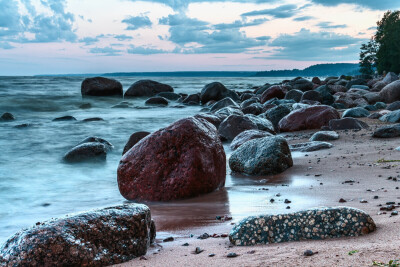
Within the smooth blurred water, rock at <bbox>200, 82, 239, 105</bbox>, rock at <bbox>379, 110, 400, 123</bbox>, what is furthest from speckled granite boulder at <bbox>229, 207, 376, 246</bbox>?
rock at <bbox>200, 82, 239, 105</bbox>

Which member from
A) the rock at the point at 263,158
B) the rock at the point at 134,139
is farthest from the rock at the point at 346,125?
the rock at the point at 134,139

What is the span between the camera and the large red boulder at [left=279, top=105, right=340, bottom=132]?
1004 centimetres

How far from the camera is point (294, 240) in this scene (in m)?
2.67

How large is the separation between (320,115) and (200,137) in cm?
570

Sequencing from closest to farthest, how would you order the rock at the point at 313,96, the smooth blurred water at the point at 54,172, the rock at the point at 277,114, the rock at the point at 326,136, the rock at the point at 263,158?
the smooth blurred water at the point at 54,172, the rock at the point at 263,158, the rock at the point at 326,136, the rock at the point at 277,114, the rock at the point at 313,96

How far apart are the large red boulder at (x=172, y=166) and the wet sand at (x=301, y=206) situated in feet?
0.65

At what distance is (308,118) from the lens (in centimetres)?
1012

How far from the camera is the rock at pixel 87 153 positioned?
844 centimetres

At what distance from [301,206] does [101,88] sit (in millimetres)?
23675

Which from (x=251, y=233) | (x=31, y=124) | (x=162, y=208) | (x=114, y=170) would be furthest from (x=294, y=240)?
(x=31, y=124)

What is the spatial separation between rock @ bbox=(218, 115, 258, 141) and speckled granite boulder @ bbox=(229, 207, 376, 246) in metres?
6.84

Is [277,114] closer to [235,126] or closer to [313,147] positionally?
[235,126]

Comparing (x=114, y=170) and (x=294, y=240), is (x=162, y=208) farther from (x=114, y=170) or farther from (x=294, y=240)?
(x=114, y=170)

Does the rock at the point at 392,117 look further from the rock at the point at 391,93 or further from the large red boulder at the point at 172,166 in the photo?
the rock at the point at 391,93
